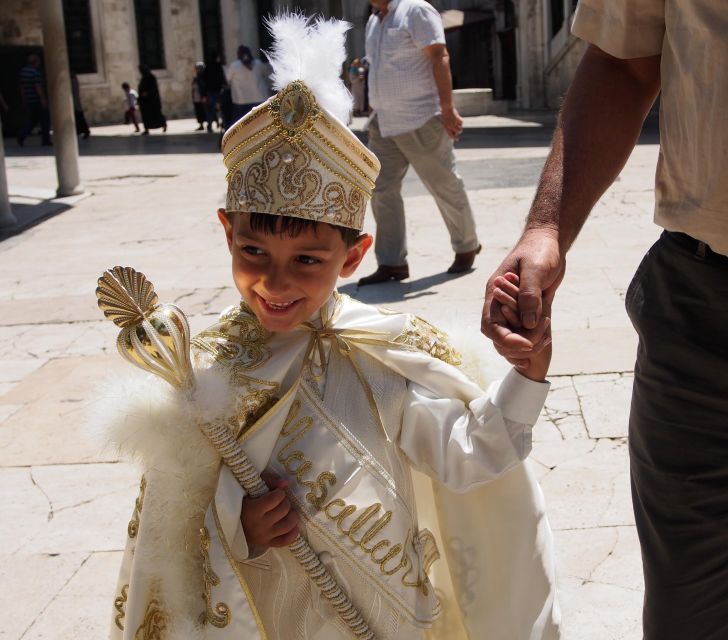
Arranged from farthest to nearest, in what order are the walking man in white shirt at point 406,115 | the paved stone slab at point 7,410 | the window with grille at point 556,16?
the window with grille at point 556,16 → the walking man in white shirt at point 406,115 → the paved stone slab at point 7,410

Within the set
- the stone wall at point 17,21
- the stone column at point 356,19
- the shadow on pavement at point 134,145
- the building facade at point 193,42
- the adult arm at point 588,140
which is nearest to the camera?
the adult arm at point 588,140

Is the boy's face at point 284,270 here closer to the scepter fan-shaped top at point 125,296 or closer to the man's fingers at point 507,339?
the scepter fan-shaped top at point 125,296

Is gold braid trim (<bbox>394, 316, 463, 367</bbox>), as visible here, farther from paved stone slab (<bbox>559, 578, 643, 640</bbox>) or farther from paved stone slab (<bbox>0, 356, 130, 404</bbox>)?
paved stone slab (<bbox>0, 356, 130, 404</bbox>)

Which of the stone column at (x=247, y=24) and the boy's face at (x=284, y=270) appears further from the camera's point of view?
the stone column at (x=247, y=24)

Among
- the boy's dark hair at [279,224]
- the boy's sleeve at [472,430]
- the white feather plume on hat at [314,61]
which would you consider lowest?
the boy's sleeve at [472,430]

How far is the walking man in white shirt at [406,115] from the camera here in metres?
6.07

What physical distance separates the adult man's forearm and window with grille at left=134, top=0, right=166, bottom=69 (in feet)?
102

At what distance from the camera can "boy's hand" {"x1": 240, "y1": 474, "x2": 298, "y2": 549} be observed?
74.1 inches

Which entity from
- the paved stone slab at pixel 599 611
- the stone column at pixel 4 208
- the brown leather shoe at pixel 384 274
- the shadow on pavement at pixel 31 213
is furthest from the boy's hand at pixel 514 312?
the stone column at pixel 4 208

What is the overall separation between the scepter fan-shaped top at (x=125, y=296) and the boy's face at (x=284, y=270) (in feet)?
0.72

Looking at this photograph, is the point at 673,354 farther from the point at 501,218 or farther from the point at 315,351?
the point at 501,218

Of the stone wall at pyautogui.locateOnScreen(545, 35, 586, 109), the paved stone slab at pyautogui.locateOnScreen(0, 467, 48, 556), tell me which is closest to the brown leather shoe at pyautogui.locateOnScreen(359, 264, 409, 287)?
the paved stone slab at pyautogui.locateOnScreen(0, 467, 48, 556)

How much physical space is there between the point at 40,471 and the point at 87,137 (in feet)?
64.4

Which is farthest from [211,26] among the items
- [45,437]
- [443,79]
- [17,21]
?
[45,437]
